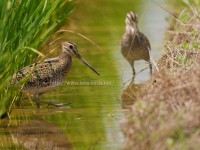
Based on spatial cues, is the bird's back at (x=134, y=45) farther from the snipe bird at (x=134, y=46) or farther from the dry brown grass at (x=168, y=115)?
the dry brown grass at (x=168, y=115)

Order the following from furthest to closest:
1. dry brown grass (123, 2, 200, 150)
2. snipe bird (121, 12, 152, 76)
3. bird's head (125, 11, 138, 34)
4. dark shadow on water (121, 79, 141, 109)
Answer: bird's head (125, 11, 138, 34) → snipe bird (121, 12, 152, 76) → dark shadow on water (121, 79, 141, 109) → dry brown grass (123, 2, 200, 150)

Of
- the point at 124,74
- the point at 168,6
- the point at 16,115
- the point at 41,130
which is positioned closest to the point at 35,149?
the point at 41,130

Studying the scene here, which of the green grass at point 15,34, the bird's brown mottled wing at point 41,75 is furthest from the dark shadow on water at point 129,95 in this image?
the green grass at point 15,34

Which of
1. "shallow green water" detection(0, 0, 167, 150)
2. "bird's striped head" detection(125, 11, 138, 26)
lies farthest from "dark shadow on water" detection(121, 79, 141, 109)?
"bird's striped head" detection(125, 11, 138, 26)

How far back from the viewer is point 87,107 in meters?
9.63

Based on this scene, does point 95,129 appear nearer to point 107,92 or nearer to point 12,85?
point 12,85

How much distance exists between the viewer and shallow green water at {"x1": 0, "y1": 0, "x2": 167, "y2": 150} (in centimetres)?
806

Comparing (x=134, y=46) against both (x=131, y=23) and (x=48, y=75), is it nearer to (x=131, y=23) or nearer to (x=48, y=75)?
(x=131, y=23)

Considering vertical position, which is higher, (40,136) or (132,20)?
(132,20)

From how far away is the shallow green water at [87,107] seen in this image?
806 centimetres

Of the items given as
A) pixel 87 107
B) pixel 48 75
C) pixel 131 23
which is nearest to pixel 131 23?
pixel 131 23

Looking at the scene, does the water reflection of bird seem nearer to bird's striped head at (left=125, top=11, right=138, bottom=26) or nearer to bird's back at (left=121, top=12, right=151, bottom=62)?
bird's back at (left=121, top=12, right=151, bottom=62)

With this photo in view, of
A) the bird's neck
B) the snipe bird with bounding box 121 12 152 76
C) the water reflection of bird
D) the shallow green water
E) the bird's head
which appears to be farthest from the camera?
the bird's head

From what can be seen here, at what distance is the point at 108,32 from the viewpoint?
14.9m
